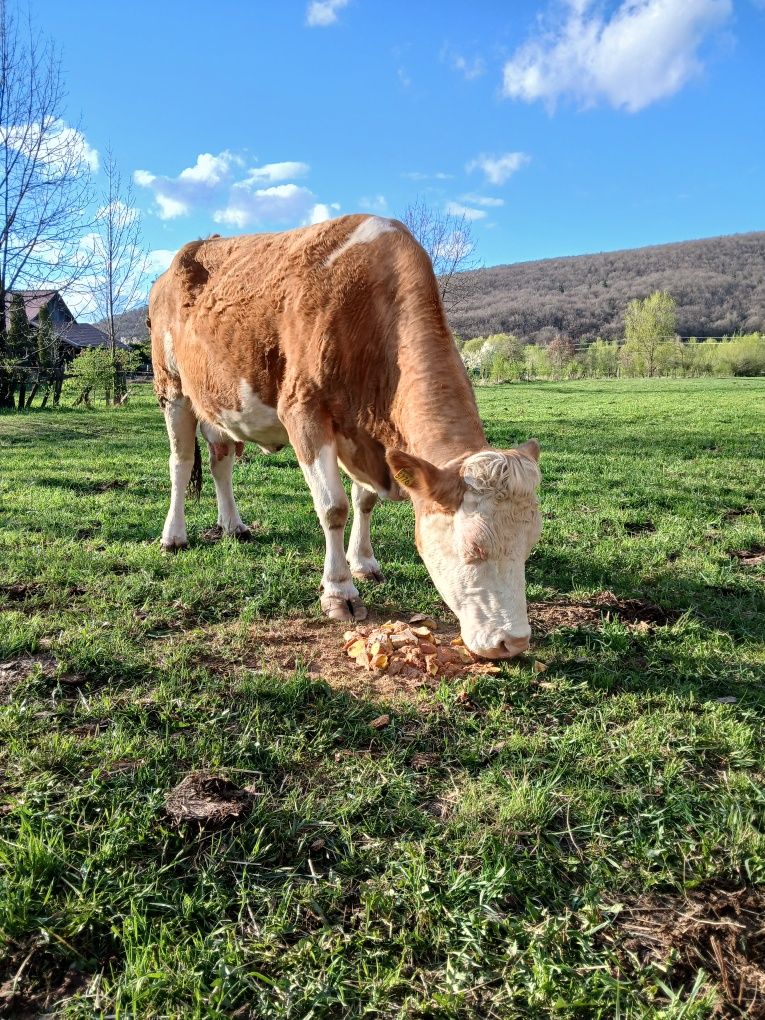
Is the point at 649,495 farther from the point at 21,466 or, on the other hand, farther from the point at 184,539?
the point at 21,466

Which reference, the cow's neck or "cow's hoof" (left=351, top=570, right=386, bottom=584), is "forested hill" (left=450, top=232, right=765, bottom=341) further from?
the cow's neck

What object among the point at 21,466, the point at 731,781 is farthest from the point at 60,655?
the point at 21,466

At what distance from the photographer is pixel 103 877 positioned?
206cm

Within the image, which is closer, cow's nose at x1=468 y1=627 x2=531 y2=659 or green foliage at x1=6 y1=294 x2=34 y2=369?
cow's nose at x1=468 y1=627 x2=531 y2=659

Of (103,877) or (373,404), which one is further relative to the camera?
(373,404)

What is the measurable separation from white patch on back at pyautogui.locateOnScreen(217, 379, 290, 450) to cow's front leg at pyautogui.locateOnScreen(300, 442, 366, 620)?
718mm

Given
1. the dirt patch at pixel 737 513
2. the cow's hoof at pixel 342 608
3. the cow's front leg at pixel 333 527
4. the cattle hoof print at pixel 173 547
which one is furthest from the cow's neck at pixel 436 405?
the dirt patch at pixel 737 513

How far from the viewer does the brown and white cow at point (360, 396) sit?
328 centimetres

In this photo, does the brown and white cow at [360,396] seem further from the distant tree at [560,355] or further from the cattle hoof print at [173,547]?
the distant tree at [560,355]

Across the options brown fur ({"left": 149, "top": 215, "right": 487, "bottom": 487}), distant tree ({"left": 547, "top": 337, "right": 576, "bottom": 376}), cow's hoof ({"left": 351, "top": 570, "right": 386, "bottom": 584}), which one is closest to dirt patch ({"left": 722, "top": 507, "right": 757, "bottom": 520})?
cow's hoof ({"left": 351, "top": 570, "right": 386, "bottom": 584})

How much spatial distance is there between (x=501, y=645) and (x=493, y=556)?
46 centimetres

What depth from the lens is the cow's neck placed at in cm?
376

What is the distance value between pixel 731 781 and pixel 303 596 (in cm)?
295

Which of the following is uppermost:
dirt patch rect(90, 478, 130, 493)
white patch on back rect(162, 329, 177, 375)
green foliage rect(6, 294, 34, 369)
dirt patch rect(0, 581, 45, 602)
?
green foliage rect(6, 294, 34, 369)
